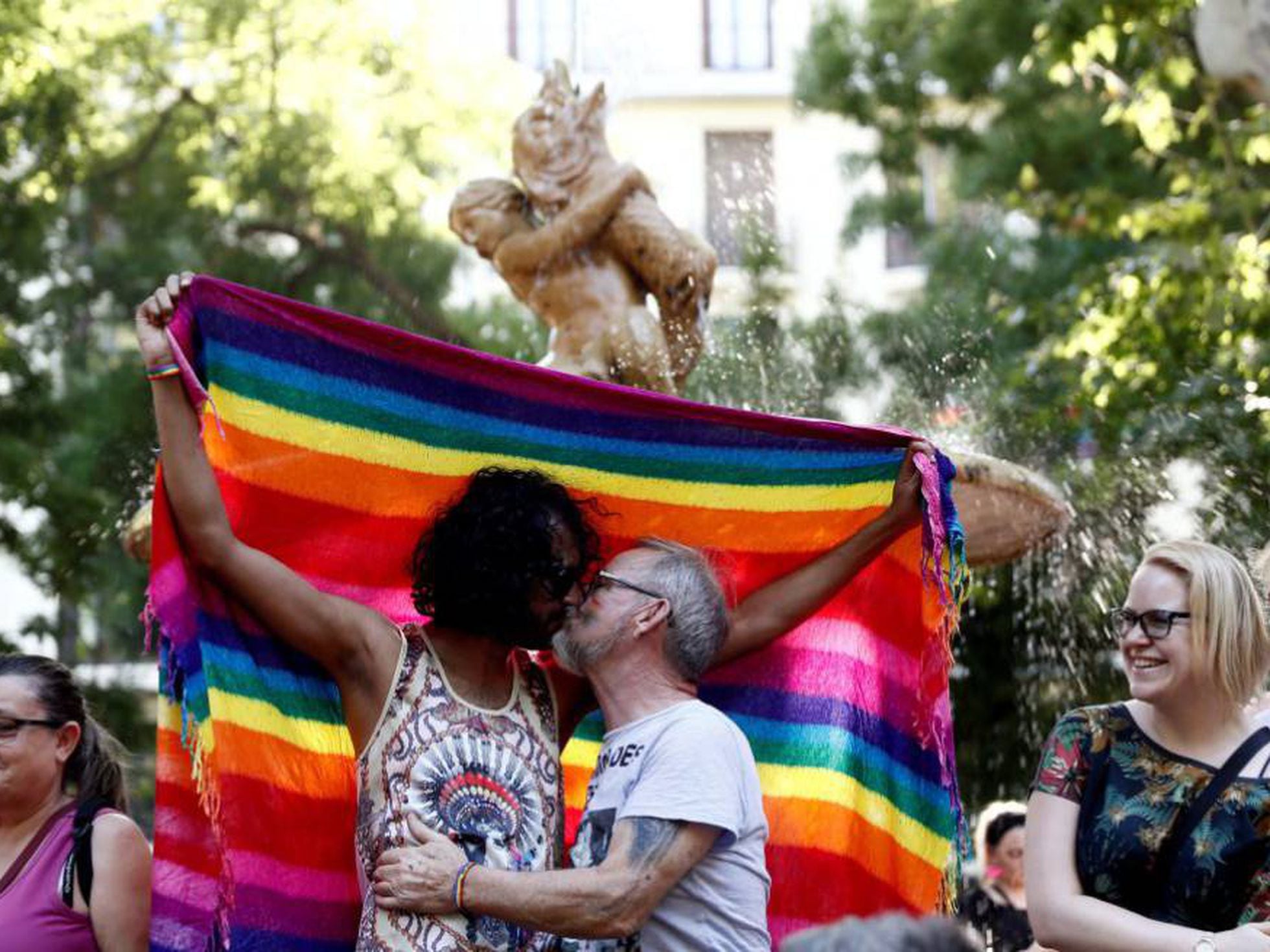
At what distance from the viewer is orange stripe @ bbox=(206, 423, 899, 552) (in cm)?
379

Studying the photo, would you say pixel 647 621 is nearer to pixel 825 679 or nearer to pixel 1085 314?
pixel 825 679

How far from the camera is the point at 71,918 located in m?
3.75

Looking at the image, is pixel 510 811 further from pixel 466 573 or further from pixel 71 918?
pixel 71 918

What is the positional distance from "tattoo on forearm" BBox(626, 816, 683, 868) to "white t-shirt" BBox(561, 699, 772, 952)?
0.01 m

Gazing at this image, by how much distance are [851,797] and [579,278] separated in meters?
3.12

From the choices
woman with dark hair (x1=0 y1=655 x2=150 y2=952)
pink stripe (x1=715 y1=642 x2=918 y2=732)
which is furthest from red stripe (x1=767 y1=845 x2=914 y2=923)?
woman with dark hair (x1=0 y1=655 x2=150 y2=952)

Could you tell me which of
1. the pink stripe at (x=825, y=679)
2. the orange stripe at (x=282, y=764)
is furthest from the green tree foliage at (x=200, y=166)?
the orange stripe at (x=282, y=764)

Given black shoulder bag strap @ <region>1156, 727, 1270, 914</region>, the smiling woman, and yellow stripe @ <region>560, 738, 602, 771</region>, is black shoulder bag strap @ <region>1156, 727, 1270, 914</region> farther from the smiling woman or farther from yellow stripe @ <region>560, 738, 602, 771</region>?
yellow stripe @ <region>560, 738, 602, 771</region>

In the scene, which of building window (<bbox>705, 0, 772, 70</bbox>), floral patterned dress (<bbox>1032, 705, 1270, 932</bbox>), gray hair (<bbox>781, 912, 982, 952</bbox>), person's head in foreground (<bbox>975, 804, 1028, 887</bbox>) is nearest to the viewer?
gray hair (<bbox>781, 912, 982, 952</bbox>)

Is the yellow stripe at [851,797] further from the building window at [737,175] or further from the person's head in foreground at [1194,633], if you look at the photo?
the building window at [737,175]

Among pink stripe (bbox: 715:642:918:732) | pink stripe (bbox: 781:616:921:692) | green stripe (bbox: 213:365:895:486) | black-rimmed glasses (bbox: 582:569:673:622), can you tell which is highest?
green stripe (bbox: 213:365:895:486)

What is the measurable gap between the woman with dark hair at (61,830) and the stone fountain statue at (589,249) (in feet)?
9.82

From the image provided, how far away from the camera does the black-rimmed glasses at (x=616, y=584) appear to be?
11.8 feet

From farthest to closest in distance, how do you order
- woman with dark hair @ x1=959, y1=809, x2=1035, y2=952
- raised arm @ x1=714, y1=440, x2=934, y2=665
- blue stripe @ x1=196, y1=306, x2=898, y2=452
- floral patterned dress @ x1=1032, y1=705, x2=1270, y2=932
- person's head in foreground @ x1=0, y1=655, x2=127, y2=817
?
woman with dark hair @ x1=959, y1=809, x2=1035, y2=952
raised arm @ x1=714, y1=440, x2=934, y2=665
person's head in foreground @ x1=0, y1=655, x2=127, y2=817
blue stripe @ x1=196, y1=306, x2=898, y2=452
floral patterned dress @ x1=1032, y1=705, x2=1270, y2=932
